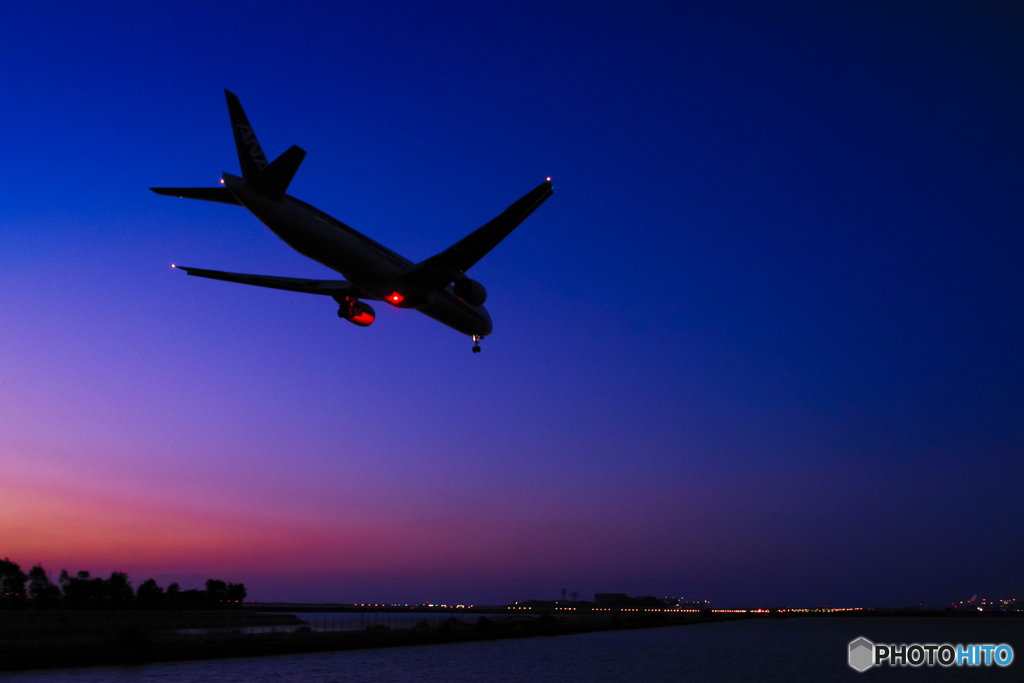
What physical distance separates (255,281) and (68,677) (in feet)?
80.6

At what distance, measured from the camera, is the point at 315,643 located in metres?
60.6

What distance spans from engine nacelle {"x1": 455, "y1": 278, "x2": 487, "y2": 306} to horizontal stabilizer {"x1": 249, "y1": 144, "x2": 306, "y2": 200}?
306 inches

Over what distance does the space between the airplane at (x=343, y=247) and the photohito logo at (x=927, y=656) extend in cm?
6185

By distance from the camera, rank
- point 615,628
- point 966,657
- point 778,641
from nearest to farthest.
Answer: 1. point 966,657
2. point 778,641
3. point 615,628

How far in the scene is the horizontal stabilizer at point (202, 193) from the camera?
24906 millimetres

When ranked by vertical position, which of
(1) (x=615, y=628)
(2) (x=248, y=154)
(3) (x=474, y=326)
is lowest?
(1) (x=615, y=628)

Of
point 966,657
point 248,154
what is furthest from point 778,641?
point 248,154

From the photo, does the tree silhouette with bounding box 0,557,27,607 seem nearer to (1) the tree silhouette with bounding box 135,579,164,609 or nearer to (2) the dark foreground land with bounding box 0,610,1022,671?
(1) the tree silhouette with bounding box 135,579,164,609

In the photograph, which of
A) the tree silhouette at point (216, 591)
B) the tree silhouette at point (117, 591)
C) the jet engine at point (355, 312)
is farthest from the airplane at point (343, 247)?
the tree silhouette at point (216, 591)

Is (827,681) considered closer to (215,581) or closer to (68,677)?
(68,677)

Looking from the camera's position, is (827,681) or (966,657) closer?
(827,681)

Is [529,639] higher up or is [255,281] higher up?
[255,281]

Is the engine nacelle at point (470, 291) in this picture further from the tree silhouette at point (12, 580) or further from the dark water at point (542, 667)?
the tree silhouette at point (12, 580)

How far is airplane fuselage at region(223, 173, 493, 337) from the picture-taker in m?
27.3
